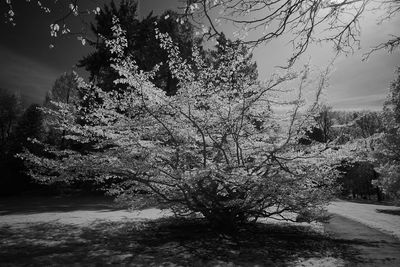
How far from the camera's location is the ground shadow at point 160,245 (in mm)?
5805

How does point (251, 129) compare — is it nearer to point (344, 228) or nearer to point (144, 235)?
point (144, 235)

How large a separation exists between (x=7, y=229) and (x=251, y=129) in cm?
737

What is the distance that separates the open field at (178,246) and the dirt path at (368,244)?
19 millimetres

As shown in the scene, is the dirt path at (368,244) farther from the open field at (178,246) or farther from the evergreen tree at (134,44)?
the evergreen tree at (134,44)

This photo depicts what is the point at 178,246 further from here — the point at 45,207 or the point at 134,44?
the point at 134,44

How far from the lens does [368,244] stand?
24.8 feet

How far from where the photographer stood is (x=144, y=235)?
26.6 feet

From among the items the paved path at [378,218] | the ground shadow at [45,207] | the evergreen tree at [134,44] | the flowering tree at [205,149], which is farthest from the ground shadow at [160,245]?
the evergreen tree at [134,44]

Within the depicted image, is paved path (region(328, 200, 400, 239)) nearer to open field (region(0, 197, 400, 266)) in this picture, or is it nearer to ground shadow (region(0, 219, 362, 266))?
open field (region(0, 197, 400, 266))

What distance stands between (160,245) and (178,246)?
0.42m

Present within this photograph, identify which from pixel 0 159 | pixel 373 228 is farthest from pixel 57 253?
pixel 0 159

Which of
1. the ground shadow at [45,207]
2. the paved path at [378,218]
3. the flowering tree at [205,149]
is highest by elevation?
the flowering tree at [205,149]

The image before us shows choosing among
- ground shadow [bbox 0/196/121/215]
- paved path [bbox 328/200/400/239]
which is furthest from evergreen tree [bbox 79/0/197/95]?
paved path [bbox 328/200/400/239]

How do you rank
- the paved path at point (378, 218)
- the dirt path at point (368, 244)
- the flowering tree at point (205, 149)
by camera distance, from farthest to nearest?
1. the paved path at point (378, 218)
2. the flowering tree at point (205, 149)
3. the dirt path at point (368, 244)
